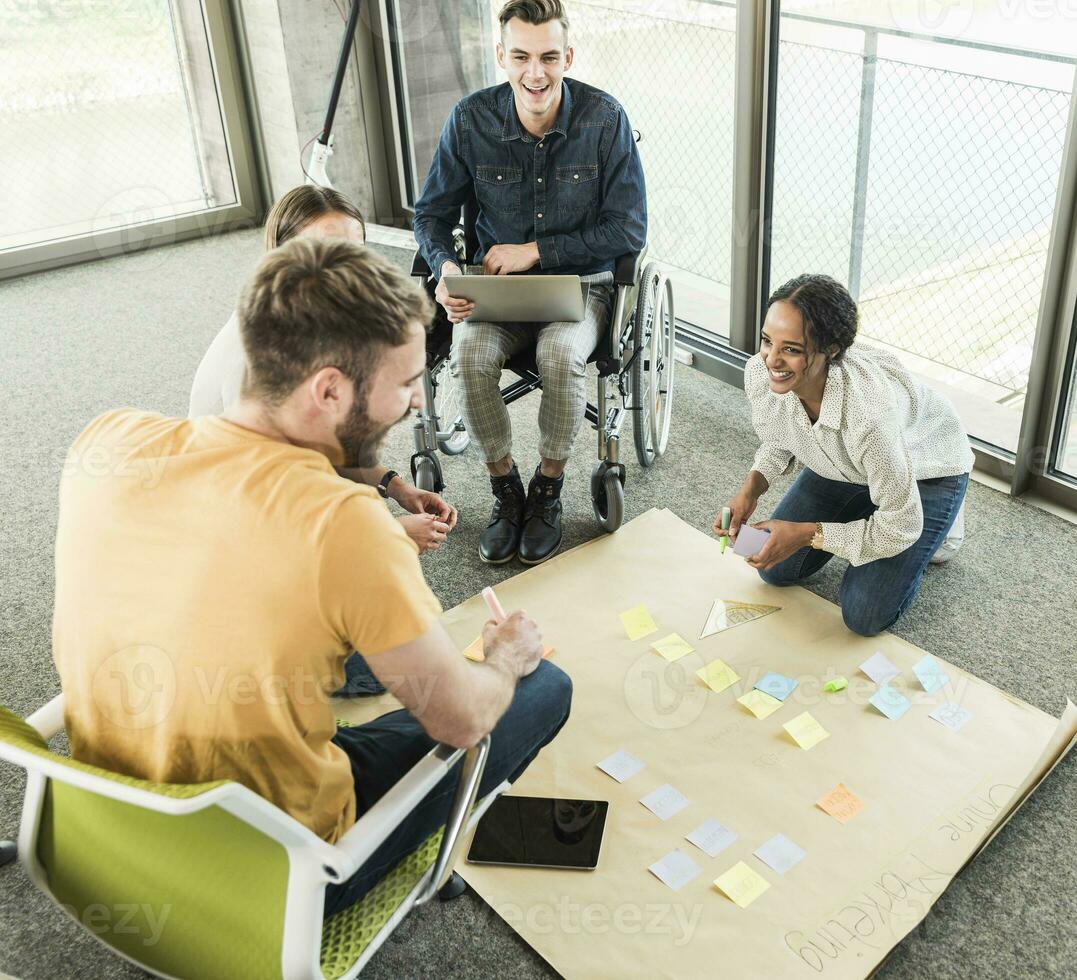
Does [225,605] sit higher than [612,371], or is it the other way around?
[225,605]

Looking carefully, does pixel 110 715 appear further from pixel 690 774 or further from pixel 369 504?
pixel 690 774

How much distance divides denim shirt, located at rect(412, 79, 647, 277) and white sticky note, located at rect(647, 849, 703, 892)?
4.85ft

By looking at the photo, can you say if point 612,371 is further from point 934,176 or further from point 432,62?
point 432,62

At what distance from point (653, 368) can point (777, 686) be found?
1019mm

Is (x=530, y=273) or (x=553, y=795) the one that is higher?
(x=530, y=273)

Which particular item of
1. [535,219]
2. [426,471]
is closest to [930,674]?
[426,471]

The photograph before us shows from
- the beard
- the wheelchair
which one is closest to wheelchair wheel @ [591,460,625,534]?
the wheelchair

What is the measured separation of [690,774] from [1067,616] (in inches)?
39.0

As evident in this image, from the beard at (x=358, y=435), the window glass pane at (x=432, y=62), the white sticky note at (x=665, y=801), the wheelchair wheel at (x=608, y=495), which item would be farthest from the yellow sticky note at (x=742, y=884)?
the window glass pane at (x=432, y=62)

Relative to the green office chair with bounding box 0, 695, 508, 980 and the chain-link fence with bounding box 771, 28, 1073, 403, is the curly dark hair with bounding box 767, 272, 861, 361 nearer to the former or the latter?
the chain-link fence with bounding box 771, 28, 1073, 403

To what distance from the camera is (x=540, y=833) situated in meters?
1.85

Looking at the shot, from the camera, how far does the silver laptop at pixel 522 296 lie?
244 cm

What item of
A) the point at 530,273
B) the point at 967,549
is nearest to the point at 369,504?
the point at 530,273

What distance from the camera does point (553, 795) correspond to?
76.2 inches
